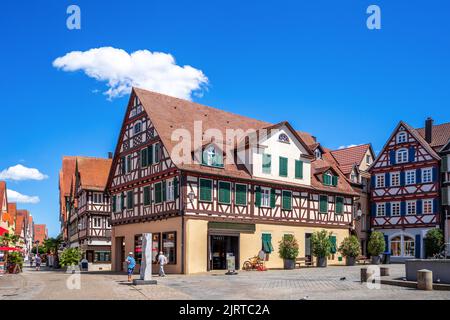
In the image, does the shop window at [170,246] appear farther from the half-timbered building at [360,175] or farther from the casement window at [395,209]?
the casement window at [395,209]

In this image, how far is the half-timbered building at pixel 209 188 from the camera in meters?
33.9

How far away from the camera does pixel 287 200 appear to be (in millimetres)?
39781

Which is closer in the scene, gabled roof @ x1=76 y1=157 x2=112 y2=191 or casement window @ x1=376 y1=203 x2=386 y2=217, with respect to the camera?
casement window @ x1=376 y1=203 x2=386 y2=217

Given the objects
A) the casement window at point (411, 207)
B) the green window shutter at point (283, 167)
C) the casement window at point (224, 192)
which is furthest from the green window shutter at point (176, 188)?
the casement window at point (411, 207)

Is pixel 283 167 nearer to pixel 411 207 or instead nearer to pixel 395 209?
pixel 411 207

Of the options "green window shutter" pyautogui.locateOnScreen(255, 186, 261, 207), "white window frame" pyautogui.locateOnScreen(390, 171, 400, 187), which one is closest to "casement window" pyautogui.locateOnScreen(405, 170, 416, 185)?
"white window frame" pyautogui.locateOnScreen(390, 171, 400, 187)

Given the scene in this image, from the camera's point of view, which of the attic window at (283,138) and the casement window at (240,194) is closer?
the casement window at (240,194)

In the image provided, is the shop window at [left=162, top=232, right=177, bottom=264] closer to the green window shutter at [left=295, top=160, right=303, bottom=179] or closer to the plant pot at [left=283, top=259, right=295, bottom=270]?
the plant pot at [left=283, top=259, right=295, bottom=270]

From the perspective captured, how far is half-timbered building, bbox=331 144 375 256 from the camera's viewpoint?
177 ft

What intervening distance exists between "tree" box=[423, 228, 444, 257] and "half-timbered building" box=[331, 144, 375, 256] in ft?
23.0

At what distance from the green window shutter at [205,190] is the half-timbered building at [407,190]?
2431 cm
